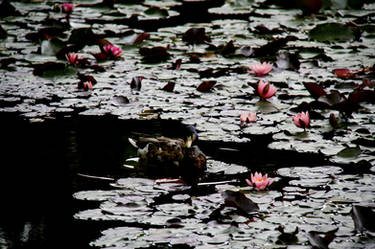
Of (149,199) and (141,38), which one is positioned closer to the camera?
(149,199)

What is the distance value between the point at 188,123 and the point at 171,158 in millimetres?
661

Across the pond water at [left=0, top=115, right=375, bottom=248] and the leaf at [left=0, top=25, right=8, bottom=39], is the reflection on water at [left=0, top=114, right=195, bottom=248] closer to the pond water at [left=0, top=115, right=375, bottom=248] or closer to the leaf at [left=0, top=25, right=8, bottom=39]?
the pond water at [left=0, top=115, right=375, bottom=248]

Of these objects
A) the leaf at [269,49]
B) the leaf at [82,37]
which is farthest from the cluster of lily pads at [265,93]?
the leaf at [82,37]

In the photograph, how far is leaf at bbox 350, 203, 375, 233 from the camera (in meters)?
2.39

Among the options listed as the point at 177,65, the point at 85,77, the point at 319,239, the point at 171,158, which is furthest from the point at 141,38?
the point at 319,239

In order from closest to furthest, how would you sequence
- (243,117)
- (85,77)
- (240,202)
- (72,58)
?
(240,202) < (243,117) < (85,77) < (72,58)

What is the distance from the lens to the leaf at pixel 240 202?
255 cm

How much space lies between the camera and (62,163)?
3.17 meters

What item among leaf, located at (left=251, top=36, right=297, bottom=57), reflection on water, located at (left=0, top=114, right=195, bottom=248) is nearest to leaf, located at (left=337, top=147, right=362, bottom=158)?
reflection on water, located at (left=0, top=114, right=195, bottom=248)

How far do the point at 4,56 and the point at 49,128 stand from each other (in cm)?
176

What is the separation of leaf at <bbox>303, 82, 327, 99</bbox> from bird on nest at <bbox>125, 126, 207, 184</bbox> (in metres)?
1.15

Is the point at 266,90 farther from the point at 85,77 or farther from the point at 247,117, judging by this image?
the point at 85,77

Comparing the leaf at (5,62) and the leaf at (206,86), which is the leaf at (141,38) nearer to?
the leaf at (5,62)

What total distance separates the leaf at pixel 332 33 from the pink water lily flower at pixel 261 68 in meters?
1.13
